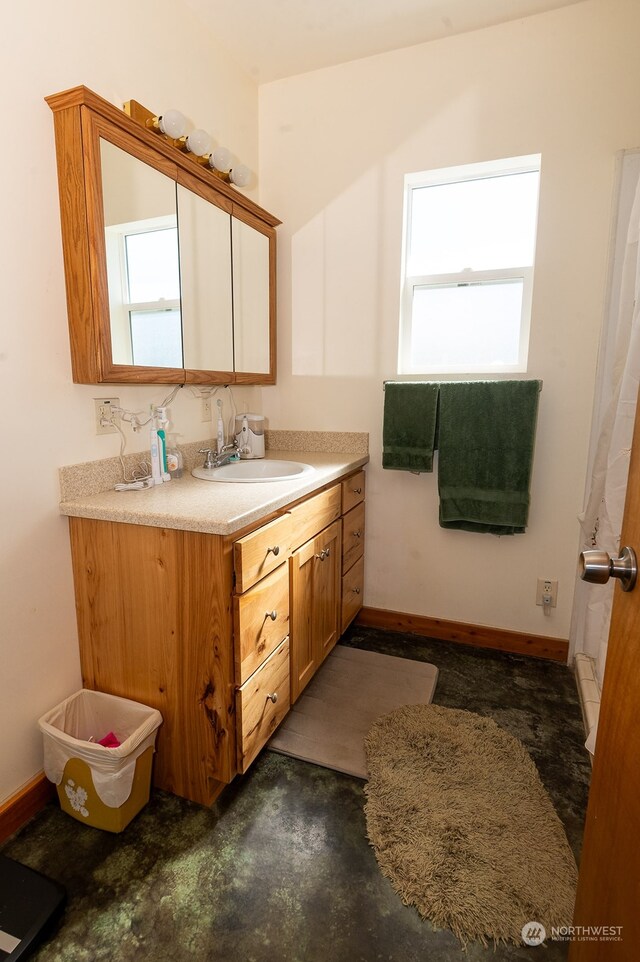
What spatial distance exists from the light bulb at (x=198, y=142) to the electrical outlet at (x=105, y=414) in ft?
2.95

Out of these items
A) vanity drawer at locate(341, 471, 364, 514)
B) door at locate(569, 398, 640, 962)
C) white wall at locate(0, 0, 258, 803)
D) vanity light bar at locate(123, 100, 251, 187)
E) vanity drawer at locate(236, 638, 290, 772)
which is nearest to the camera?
door at locate(569, 398, 640, 962)

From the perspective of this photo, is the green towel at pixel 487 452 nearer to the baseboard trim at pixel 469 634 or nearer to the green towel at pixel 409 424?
the green towel at pixel 409 424

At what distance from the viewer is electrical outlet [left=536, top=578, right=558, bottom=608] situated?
2232mm

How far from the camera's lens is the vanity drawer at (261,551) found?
1.33 meters

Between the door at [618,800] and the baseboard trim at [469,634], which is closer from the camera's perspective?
the door at [618,800]

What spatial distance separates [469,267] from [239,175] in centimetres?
104

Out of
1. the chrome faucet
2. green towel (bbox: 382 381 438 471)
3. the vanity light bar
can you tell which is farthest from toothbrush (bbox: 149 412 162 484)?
green towel (bbox: 382 381 438 471)

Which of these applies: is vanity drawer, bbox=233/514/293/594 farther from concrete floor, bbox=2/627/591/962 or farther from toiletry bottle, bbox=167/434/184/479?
concrete floor, bbox=2/627/591/962

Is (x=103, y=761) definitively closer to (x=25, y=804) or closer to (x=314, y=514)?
(x=25, y=804)

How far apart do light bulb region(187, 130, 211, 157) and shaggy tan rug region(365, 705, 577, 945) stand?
82.9 inches

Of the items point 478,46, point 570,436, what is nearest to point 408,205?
point 478,46

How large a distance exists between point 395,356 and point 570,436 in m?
0.82

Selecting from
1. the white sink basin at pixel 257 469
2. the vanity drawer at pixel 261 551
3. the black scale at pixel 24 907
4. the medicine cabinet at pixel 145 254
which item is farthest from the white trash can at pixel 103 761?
the medicine cabinet at pixel 145 254

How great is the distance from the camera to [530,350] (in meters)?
2.09
